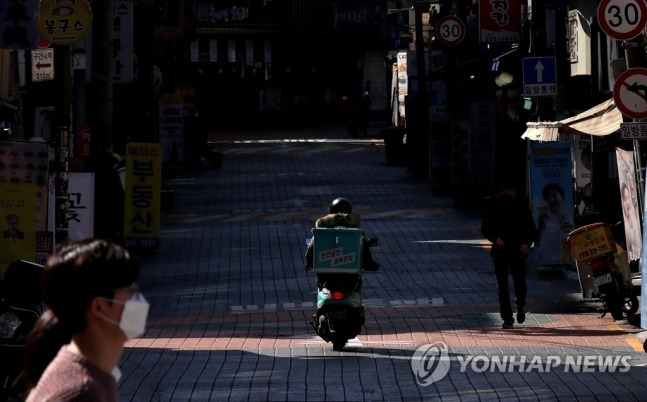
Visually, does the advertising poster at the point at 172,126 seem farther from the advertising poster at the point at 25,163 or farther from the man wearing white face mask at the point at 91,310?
the man wearing white face mask at the point at 91,310

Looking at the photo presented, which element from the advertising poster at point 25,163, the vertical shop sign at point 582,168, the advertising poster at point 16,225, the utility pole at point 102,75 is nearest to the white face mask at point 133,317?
the advertising poster at point 16,225

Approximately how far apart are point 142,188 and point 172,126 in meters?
19.9

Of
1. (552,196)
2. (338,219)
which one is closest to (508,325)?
(338,219)

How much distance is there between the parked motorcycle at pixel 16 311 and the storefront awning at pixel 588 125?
1028 centimetres

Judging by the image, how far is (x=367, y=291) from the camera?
2203cm

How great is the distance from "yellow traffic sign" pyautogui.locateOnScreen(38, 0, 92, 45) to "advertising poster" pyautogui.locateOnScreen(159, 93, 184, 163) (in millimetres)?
24245

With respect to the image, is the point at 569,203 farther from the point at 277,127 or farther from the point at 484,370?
the point at 277,127

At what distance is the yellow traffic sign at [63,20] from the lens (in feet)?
65.0

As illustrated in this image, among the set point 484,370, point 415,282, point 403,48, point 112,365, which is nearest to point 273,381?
point 484,370

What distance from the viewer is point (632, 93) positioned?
57.4 ft

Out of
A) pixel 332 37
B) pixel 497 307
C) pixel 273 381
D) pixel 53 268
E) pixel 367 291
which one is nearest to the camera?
pixel 53 268

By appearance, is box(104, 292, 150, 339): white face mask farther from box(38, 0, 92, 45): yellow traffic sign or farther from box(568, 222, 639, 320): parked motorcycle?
box(38, 0, 92, 45): yellow traffic sign

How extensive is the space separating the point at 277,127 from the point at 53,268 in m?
68.0

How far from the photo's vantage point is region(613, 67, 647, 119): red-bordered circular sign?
57.0ft
